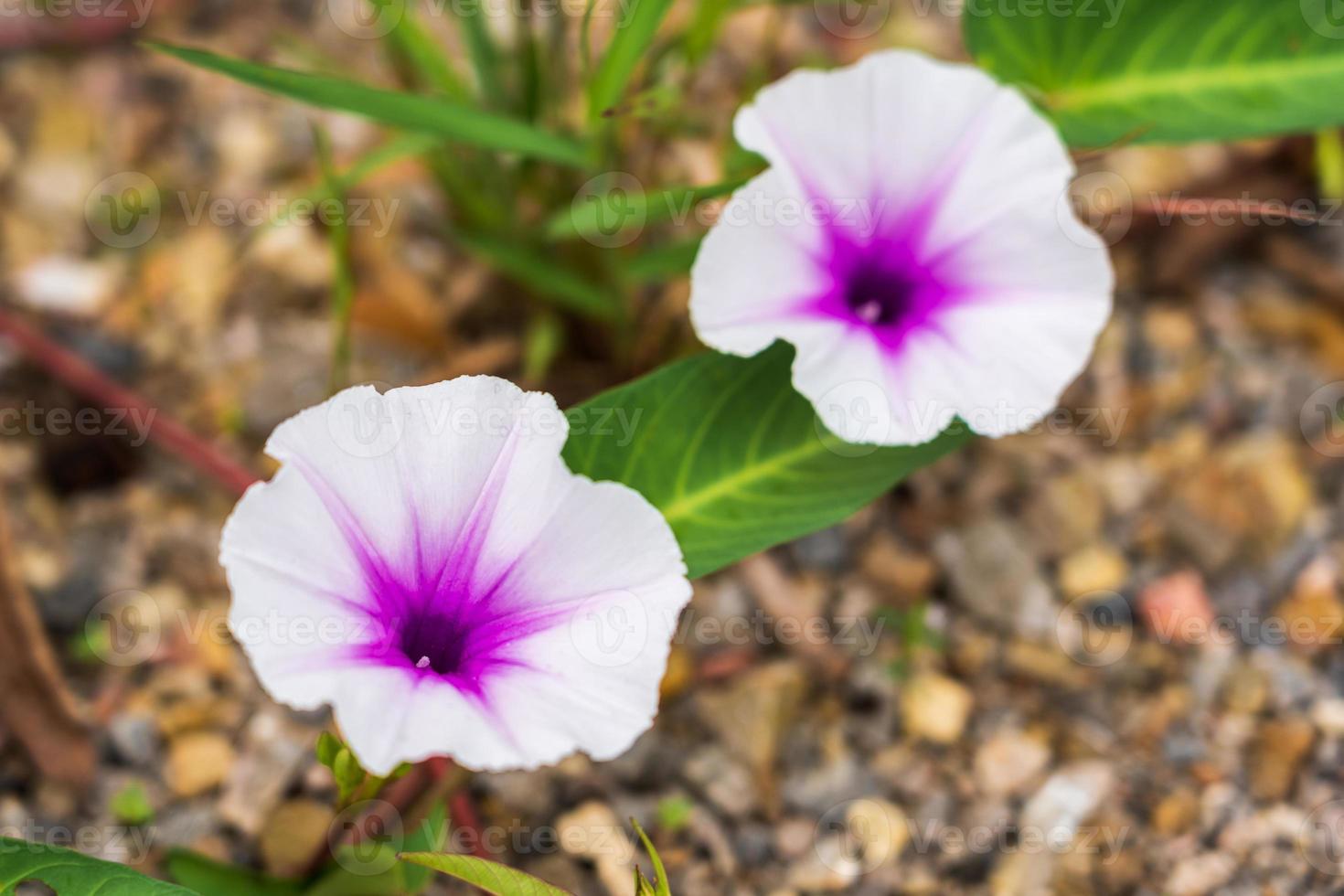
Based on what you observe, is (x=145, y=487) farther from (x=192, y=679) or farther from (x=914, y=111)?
(x=914, y=111)

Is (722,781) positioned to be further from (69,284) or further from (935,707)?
(69,284)

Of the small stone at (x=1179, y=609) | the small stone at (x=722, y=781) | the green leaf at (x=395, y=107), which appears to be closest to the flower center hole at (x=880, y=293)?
the green leaf at (x=395, y=107)

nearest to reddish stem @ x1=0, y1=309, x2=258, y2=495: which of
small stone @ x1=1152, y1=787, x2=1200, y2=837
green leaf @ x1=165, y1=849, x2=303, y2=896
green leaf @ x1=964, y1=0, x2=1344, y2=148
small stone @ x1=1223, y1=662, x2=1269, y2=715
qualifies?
green leaf @ x1=165, y1=849, x2=303, y2=896

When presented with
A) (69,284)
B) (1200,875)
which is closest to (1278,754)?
(1200,875)

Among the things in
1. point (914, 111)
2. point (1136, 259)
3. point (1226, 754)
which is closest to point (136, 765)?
point (914, 111)

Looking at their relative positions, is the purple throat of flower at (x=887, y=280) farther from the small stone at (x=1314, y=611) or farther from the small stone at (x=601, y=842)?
the small stone at (x=1314, y=611)
